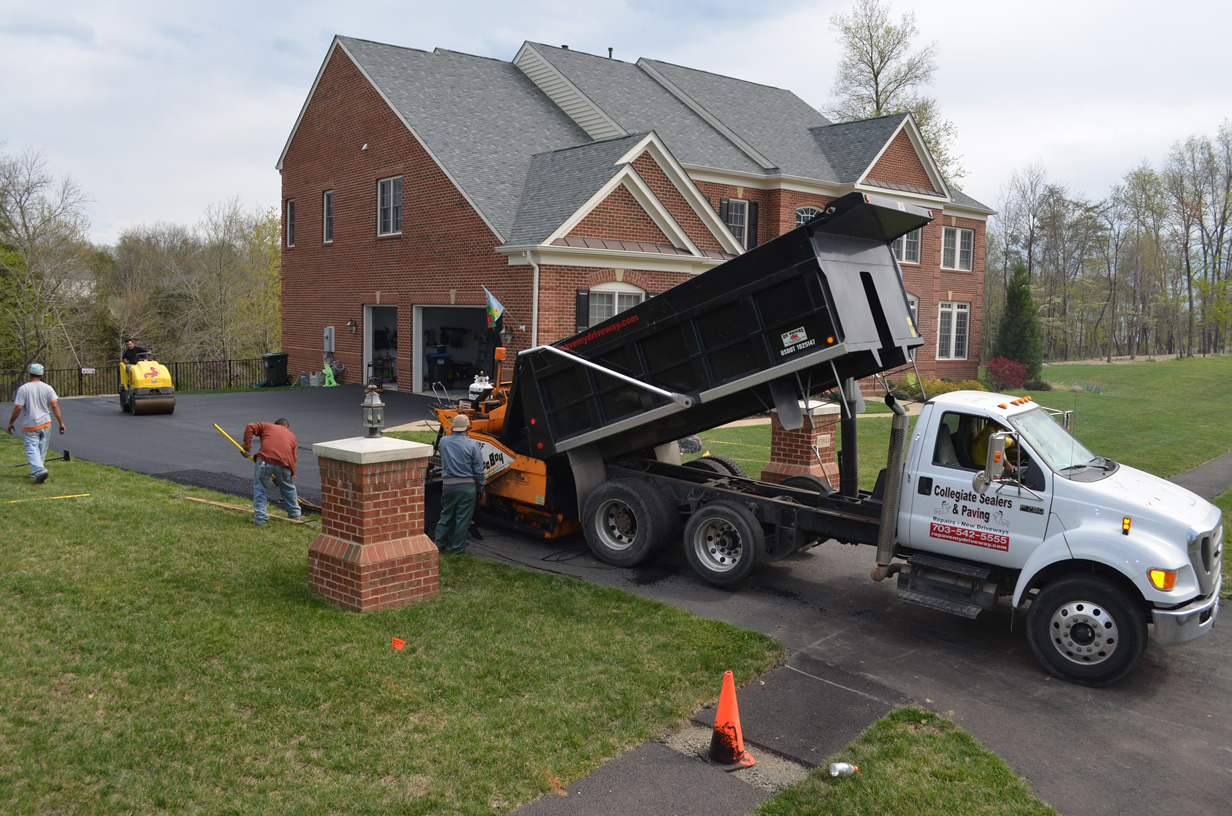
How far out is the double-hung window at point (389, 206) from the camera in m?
25.0

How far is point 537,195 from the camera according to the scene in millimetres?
22469

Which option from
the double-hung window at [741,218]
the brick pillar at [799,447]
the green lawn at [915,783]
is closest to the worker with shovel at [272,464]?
the brick pillar at [799,447]

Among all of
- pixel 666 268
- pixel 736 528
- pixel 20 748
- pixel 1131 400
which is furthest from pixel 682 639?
pixel 1131 400

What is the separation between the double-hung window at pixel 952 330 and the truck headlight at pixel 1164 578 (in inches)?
1143

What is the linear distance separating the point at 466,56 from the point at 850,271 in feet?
77.7

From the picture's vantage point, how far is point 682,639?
7.54 metres

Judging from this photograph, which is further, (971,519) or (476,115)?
(476,115)

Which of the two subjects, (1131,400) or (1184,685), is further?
(1131,400)

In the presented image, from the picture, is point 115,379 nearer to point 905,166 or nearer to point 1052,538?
point 905,166

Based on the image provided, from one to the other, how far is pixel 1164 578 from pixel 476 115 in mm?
22785

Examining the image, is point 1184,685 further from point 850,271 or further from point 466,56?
point 466,56

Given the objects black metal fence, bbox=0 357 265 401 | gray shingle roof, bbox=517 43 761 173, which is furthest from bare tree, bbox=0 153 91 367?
gray shingle roof, bbox=517 43 761 173

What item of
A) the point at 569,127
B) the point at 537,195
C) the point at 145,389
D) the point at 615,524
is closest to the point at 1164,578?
the point at 615,524

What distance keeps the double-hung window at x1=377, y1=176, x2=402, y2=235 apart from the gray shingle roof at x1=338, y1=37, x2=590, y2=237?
1.96 metres
